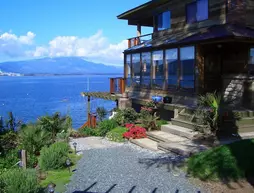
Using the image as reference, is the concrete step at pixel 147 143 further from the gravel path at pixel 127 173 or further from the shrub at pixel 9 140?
the shrub at pixel 9 140

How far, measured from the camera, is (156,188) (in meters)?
7.94

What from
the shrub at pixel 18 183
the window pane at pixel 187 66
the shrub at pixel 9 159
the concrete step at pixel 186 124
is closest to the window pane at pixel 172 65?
the window pane at pixel 187 66

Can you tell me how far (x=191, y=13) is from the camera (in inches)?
761

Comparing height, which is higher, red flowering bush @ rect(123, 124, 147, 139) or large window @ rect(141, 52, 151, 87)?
large window @ rect(141, 52, 151, 87)

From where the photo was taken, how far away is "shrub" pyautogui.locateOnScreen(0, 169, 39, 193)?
256 inches

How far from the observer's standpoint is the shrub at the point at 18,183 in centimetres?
650

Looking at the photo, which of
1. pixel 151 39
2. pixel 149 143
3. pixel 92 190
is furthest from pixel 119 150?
pixel 151 39

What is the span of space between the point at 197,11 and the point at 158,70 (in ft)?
13.9

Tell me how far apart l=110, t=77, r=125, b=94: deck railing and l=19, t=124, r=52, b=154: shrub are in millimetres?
11853

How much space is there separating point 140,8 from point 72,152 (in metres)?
13.8

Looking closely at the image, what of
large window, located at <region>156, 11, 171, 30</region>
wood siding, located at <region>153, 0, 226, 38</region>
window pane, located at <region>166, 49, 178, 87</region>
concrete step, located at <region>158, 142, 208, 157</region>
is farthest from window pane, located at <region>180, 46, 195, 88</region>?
concrete step, located at <region>158, 142, 208, 157</region>

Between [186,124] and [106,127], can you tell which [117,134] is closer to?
[106,127]

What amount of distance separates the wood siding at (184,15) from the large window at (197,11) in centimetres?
28

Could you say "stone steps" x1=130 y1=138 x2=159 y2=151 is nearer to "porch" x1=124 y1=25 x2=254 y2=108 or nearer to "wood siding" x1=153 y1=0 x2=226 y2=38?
"porch" x1=124 y1=25 x2=254 y2=108
